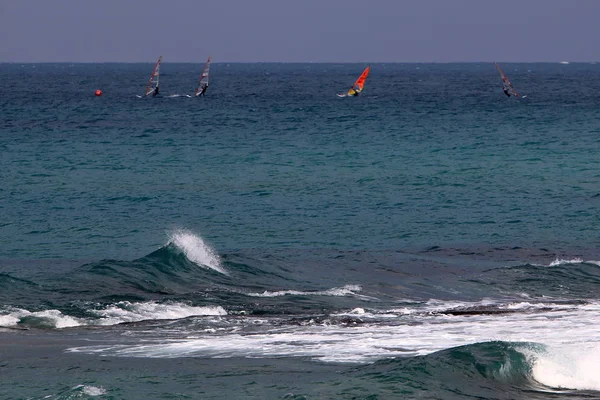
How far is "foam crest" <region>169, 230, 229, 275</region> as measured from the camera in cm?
2209

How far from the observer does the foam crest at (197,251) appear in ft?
72.5

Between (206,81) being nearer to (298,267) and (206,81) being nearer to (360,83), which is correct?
(360,83)

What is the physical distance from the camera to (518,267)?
22.1 metres

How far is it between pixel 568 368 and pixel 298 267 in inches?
385

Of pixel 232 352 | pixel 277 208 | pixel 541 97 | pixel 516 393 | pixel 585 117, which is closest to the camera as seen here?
pixel 516 393

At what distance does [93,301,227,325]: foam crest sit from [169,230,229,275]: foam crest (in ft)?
11.7

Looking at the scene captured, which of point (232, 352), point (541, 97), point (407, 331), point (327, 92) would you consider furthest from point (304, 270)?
point (327, 92)

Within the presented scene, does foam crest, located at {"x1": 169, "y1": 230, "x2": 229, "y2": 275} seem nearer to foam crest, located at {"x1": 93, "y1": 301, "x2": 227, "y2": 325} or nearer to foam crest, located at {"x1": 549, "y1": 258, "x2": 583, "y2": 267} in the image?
foam crest, located at {"x1": 93, "y1": 301, "x2": 227, "y2": 325}

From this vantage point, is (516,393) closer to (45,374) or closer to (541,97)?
(45,374)

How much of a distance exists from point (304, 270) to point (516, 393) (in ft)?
32.2

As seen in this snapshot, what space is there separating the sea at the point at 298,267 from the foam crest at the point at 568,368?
0.04 metres

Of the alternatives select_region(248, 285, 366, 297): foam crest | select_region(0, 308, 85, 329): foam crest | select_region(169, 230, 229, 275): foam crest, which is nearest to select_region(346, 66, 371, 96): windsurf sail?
select_region(169, 230, 229, 275): foam crest

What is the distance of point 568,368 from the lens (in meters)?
13.5

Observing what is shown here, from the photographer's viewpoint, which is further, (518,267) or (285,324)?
(518,267)
